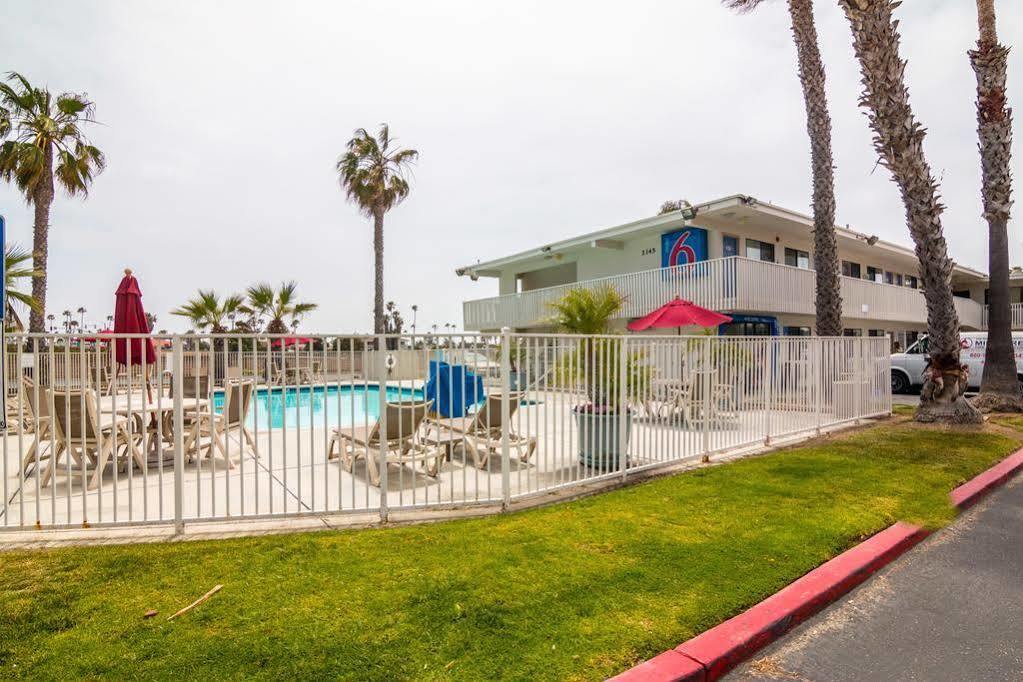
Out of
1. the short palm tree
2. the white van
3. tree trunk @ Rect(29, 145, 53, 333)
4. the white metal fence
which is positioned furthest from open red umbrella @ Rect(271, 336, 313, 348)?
tree trunk @ Rect(29, 145, 53, 333)

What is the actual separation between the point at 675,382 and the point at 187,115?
11120mm

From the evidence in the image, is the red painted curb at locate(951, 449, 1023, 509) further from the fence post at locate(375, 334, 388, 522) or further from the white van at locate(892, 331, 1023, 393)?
the white van at locate(892, 331, 1023, 393)

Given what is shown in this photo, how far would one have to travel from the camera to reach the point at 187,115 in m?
11.0

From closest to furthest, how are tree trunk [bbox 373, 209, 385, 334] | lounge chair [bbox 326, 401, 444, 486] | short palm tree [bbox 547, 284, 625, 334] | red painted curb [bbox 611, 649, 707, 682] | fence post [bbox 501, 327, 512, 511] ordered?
1. red painted curb [bbox 611, 649, 707, 682]
2. fence post [bbox 501, 327, 512, 511]
3. lounge chair [bbox 326, 401, 444, 486]
4. short palm tree [bbox 547, 284, 625, 334]
5. tree trunk [bbox 373, 209, 385, 334]

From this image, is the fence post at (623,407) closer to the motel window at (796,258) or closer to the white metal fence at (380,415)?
the white metal fence at (380,415)

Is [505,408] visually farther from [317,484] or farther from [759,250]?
[759,250]

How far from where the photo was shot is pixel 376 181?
2506 centimetres

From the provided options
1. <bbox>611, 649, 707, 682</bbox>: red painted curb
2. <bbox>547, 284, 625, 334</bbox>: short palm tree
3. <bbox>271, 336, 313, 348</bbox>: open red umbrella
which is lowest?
<bbox>611, 649, 707, 682</bbox>: red painted curb

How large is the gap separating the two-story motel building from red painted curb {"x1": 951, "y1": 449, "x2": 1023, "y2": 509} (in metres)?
8.46


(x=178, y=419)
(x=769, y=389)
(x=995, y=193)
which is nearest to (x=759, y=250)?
(x=995, y=193)

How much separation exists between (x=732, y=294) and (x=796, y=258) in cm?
800

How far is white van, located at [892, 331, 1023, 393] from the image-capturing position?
14.9m

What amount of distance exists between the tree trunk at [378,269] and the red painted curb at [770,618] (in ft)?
73.3

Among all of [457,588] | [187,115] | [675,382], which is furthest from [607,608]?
[187,115]
